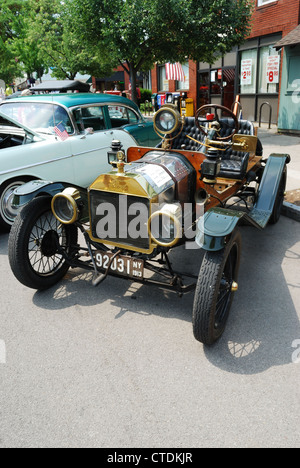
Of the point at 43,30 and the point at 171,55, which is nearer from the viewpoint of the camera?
the point at 171,55

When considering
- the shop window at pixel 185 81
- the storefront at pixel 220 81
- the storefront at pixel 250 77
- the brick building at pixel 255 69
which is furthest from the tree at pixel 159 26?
the shop window at pixel 185 81

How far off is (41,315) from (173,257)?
1740 millimetres

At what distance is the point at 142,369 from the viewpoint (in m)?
2.74

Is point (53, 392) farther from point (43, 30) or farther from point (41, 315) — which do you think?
point (43, 30)

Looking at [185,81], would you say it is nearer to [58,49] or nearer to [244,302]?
[58,49]

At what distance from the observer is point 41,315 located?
3418mm

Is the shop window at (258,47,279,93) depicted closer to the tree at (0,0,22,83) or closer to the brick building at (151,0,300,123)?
the brick building at (151,0,300,123)

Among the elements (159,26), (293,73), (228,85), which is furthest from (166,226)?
(228,85)

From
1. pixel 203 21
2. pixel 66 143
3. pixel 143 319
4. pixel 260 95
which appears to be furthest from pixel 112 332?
pixel 260 95

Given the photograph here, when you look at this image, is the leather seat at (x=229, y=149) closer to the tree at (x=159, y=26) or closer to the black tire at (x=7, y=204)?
the black tire at (x=7, y=204)

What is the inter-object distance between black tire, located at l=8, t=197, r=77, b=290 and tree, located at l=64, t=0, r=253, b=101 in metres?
7.99

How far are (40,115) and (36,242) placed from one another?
124 inches

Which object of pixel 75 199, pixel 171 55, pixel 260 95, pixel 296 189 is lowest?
pixel 296 189

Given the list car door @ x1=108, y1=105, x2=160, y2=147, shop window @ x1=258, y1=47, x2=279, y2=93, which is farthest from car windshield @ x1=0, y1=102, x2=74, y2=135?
shop window @ x1=258, y1=47, x2=279, y2=93
